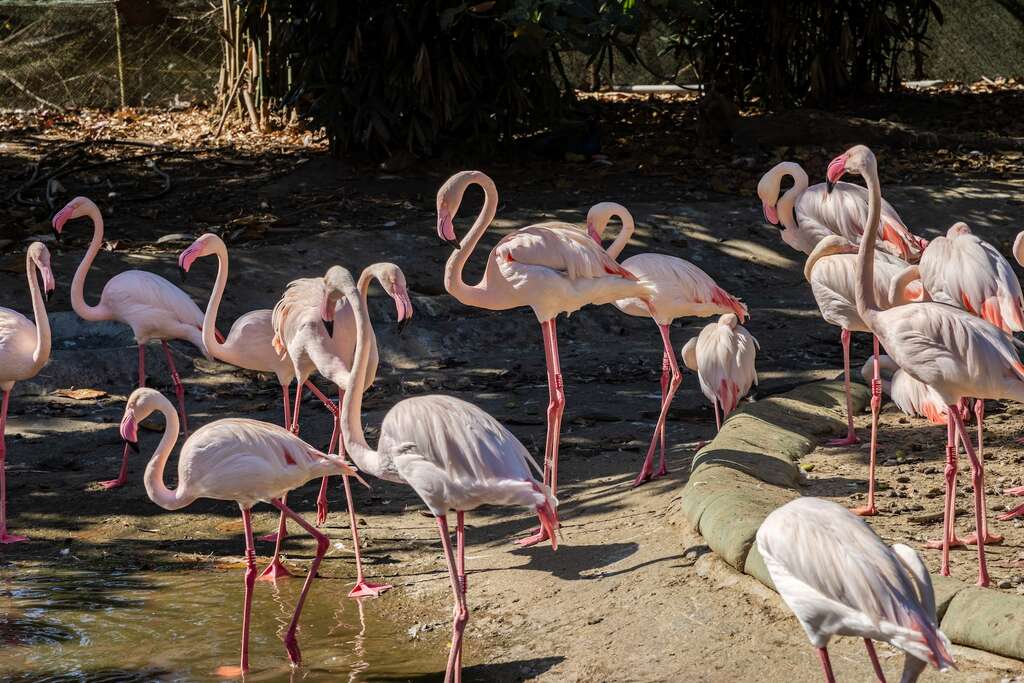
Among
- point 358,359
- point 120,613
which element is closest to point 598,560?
point 358,359

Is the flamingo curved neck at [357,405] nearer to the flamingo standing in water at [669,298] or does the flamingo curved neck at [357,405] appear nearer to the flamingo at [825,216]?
the flamingo standing in water at [669,298]

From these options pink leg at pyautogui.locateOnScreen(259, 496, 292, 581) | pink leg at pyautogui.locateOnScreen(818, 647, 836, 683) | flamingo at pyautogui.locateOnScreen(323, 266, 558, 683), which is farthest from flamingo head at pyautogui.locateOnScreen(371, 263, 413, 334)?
pink leg at pyautogui.locateOnScreen(818, 647, 836, 683)

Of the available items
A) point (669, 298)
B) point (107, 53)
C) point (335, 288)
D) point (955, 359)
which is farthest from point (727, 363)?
point (107, 53)

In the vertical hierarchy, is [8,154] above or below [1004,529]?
above

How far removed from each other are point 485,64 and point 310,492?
6154mm

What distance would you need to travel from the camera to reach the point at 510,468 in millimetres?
4203

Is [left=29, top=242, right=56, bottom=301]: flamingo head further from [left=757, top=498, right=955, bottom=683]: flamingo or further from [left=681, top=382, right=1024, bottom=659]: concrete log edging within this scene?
[left=757, top=498, right=955, bottom=683]: flamingo

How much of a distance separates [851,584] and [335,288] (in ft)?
7.72

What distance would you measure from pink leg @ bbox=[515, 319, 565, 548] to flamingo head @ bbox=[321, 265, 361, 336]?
1.22 metres

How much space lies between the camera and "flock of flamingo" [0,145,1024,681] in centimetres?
323

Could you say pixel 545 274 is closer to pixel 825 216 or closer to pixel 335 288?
pixel 335 288

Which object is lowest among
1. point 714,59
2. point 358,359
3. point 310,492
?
point 310,492

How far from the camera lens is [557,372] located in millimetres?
5754

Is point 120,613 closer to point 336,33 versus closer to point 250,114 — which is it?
point 336,33
